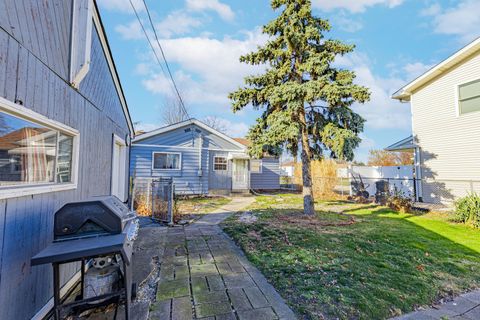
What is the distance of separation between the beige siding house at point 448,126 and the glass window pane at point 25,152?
11.9m

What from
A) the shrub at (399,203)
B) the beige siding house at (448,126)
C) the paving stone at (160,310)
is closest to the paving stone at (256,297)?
the paving stone at (160,310)

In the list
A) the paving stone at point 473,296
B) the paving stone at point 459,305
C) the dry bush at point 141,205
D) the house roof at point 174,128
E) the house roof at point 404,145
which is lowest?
the paving stone at point 473,296

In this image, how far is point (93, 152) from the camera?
4.07 meters

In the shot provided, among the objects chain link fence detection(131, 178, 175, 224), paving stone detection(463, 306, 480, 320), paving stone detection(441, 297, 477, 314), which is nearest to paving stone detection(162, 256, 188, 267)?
chain link fence detection(131, 178, 175, 224)

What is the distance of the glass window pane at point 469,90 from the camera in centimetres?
895

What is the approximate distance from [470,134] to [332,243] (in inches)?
346

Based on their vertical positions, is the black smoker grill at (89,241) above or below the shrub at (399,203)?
above

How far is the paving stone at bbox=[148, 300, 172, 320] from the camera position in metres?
2.39

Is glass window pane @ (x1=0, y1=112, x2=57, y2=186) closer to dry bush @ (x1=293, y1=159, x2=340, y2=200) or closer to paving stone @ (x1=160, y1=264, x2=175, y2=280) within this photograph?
paving stone @ (x1=160, y1=264, x2=175, y2=280)

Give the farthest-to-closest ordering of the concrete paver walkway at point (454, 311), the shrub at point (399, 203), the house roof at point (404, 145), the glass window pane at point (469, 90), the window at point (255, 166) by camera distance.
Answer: the window at point (255, 166) → the house roof at point (404, 145) → the shrub at point (399, 203) → the glass window pane at point (469, 90) → the concrete paver walkway at point (454, 311)

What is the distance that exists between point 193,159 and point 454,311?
12189 mm

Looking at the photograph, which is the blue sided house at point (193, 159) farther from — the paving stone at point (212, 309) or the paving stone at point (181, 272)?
the paving stone at point (212, 309)

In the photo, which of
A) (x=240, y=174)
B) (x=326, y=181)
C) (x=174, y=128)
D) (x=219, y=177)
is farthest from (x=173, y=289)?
(x=240, y=174)

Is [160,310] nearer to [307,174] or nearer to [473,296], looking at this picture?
[473,296]
